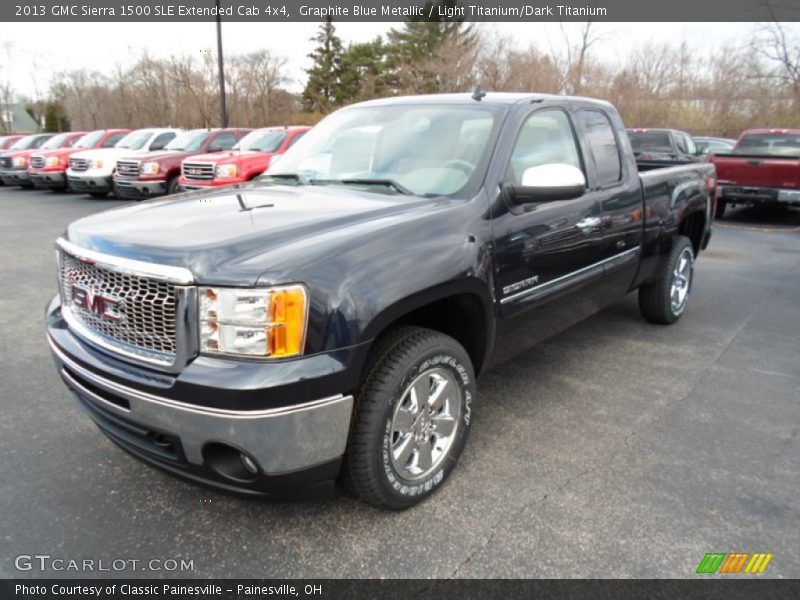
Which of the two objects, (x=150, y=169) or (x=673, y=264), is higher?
(x=150, y=169)

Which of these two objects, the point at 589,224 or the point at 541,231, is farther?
the point at 589,224

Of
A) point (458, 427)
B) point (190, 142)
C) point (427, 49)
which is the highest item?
point (427, 49)

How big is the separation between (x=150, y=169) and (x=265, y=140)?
9.43 ft

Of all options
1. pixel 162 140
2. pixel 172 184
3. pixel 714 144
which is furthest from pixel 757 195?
pixel 162 140

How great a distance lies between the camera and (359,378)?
2307 mm

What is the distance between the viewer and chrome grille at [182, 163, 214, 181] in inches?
464

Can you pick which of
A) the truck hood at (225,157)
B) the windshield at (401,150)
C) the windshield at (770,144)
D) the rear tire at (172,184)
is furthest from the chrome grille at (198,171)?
the windshield at (770,144)

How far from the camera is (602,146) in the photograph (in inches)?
163

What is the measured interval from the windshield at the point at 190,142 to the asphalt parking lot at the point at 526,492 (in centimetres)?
1106

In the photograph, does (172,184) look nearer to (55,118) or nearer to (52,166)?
(52,166)

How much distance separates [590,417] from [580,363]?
0.92 metres

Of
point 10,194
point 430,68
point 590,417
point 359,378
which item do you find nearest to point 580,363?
point 590,417

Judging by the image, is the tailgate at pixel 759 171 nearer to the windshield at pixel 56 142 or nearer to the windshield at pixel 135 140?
the windshield at pixel 135 140

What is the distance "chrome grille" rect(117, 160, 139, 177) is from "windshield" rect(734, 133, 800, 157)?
1262cm
